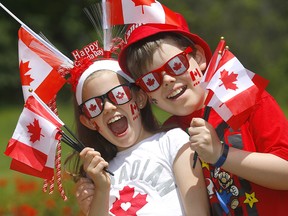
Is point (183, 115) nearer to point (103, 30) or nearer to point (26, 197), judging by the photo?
point (103, 30)

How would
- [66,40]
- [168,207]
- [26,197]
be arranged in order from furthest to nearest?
[66,40]
[26,197]
[168,207]

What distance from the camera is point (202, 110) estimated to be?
12.2 feet

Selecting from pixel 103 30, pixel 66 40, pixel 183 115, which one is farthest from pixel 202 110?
pixel 66 40

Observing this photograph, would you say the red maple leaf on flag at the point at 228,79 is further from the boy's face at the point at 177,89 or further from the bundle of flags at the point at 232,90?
the boy's face at the point at 177,89

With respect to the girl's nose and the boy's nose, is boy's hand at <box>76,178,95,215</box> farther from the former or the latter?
the girl's nose

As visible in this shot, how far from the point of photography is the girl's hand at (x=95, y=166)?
357cm

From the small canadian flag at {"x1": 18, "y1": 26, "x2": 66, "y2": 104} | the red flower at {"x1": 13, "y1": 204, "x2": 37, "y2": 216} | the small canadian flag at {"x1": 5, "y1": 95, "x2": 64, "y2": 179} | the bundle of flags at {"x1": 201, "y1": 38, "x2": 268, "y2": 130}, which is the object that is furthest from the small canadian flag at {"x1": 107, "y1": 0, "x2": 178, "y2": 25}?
the red flower at {"x1": 13, "y1": 204, "x2": 37, "y2": 216}

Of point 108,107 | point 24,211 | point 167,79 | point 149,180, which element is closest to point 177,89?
point 167,79

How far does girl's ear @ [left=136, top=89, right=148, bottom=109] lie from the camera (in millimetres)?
3845

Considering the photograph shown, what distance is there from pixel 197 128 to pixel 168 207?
48 centimetres

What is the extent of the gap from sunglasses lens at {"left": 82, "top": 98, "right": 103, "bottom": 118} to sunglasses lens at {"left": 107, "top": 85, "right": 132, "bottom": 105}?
0.06 meters

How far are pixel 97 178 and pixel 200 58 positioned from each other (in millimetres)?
780

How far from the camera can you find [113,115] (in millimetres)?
3752

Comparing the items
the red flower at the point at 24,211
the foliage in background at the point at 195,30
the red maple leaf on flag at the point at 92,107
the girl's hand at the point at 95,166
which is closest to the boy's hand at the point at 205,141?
the girl's hand at the point at 95,166
